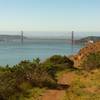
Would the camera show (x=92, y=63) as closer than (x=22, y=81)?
No

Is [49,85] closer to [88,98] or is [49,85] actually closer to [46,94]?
[46,94]

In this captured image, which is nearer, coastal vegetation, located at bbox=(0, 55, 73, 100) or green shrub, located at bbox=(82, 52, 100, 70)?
coastal vegetation, located at bbox=(0, 55, 73, 100)

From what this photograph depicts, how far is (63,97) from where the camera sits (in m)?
17.3

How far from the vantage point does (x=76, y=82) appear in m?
22.0

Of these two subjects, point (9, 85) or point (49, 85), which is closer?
point (9, 85)

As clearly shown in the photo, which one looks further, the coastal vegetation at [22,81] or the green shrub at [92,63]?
the green shrub at [92,63]

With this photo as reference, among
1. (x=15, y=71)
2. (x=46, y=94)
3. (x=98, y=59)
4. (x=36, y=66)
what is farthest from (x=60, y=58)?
(x=46, y=94)

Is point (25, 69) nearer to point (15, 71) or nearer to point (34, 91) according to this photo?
point (15, 71)

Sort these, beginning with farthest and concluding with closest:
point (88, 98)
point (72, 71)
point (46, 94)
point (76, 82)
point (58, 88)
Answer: point (72, 71) → point (76, 82) → point (58, 88) → point (46, 94) → point (88, 98)

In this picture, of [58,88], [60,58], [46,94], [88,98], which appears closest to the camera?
[88,98]

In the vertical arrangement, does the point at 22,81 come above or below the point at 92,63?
above

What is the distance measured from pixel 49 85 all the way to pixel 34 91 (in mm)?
2461

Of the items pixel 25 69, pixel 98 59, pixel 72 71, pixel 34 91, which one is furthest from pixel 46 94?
pixel 98 59

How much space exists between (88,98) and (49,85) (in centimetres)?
445
